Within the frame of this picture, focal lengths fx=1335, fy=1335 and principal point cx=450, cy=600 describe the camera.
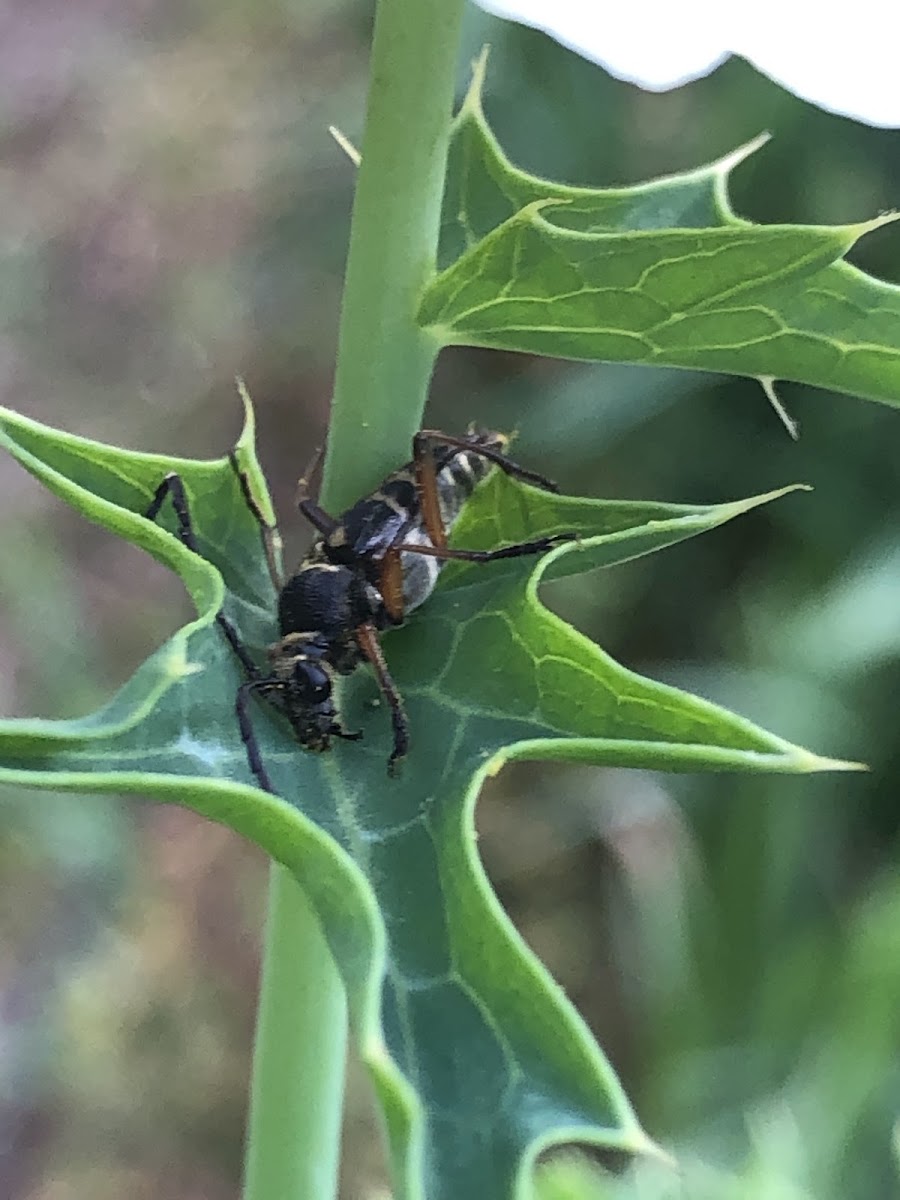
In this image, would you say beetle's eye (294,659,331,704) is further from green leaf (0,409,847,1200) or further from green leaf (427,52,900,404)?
green leaf (427,52,900,404)

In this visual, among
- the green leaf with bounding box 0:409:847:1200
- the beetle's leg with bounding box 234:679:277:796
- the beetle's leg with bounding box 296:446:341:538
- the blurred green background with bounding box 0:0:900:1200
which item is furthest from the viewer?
the blurred green background with bounding box 0:0:900:1200

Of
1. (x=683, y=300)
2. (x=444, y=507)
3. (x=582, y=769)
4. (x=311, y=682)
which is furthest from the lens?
(x=582, y=769)

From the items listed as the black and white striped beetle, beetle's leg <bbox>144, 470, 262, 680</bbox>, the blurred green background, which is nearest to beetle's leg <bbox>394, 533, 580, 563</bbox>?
the black and white striped beetle

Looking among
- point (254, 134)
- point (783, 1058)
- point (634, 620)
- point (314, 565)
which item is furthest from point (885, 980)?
point (254, 134)

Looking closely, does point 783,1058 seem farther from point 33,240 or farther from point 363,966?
point 33,240

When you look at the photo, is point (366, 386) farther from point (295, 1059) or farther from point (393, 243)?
point (295, 1059)

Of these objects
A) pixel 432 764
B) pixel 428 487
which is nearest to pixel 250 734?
pixel 432 764

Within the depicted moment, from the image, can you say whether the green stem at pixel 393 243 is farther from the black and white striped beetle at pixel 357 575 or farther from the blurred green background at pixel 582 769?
the blurred green background at pixel 582 769
